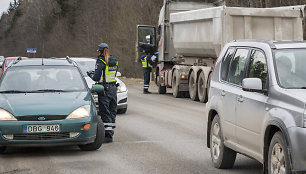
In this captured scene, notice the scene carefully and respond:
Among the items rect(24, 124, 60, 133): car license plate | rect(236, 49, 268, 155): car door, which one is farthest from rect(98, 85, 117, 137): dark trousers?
Answer: rect(236, 49, 268, 155): car door

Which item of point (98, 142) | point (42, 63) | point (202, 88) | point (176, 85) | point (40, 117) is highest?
point (42, 63)

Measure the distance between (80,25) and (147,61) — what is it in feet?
259

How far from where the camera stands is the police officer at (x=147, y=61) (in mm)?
28328

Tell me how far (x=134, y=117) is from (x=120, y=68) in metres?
41.5

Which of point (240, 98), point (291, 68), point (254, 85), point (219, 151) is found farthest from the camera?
point (219, 151)

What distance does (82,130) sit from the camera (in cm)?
1034

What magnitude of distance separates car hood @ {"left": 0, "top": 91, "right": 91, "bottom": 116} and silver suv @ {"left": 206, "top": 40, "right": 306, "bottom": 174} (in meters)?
2.19

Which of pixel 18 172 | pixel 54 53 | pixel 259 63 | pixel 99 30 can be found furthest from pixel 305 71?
pixel 54 53

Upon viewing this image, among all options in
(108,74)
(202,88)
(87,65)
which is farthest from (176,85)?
(108,74)

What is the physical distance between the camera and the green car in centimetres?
1006

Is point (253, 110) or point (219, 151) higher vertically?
point (253, 110)

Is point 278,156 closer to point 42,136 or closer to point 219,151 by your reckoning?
point 219,151

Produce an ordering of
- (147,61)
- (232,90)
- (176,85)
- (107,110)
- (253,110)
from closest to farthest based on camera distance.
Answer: (253,110) < (232,90) < (107,110) < (176,85) < (147,61)

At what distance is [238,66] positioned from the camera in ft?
28.5
